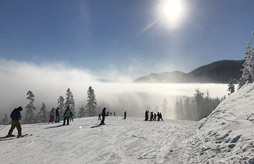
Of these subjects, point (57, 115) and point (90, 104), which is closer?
point (57, 115)

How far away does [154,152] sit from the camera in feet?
Result: 29.3

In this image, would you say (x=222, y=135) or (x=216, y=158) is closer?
(x=216, y=158)

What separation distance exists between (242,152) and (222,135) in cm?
246

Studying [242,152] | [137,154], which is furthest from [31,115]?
[242,152]

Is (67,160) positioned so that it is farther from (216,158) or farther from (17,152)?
(216,158)

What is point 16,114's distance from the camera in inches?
532

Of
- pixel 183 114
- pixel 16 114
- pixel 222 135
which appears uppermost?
pixel 16 114

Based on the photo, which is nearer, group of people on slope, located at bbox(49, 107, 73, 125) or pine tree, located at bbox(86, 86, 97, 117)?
group of people on slope, located at bbox(49, 107, 73, 125)

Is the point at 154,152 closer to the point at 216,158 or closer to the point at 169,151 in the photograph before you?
the point at 169,151

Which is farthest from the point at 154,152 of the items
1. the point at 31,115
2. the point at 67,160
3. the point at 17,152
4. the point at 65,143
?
the point at 31,115

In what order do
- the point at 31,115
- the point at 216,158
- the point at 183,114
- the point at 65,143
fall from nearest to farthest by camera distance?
the point at 216,158
the point at 65,143
the point at 31,115
the point at 183,114

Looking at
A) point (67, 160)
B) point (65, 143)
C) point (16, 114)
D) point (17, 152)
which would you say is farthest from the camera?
point (16, 114)

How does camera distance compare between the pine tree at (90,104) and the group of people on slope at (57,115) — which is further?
the pine tree at (90,104)

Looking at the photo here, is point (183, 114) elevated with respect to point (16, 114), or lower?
lower
